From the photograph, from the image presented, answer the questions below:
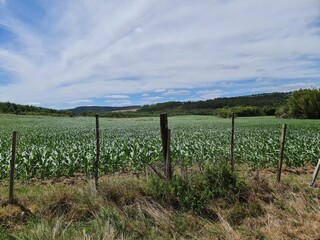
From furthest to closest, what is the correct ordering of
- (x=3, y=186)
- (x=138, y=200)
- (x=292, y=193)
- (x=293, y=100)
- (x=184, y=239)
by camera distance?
(x=293, y=100) → (x=3, y=186) → (x=292, y=193) → (x=138, y=200) → (x=184, y=239)

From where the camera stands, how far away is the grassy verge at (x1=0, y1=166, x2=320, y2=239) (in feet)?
16.6

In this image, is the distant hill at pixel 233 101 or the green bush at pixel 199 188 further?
the distant hill at pixel 233 101

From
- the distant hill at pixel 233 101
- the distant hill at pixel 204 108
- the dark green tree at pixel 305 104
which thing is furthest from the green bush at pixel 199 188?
the distant hill at pixel 233 101

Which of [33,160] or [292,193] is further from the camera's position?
[33,160]

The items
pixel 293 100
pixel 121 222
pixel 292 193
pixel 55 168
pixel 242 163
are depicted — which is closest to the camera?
pixel 121 222

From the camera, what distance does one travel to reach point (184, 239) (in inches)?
192

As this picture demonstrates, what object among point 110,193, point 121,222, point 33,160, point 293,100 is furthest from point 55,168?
point 293,100

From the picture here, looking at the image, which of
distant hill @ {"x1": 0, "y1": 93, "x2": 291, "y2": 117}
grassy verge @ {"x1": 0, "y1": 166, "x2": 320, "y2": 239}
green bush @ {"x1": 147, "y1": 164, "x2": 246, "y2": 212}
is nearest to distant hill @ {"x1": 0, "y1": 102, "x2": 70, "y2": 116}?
distant hill @ {"x1": 0, "y1": 93, "x2": 291, "y2": 117}

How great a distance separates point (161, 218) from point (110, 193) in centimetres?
135

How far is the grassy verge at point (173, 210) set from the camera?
16.6 ft

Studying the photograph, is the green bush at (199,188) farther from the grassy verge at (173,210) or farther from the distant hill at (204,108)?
the distant hill at (204,108)

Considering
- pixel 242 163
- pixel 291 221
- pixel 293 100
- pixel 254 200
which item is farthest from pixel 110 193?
pixel 293 100

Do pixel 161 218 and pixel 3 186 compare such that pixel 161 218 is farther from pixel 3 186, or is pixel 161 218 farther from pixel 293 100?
pixel 293 100

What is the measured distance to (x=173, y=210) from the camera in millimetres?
5938
